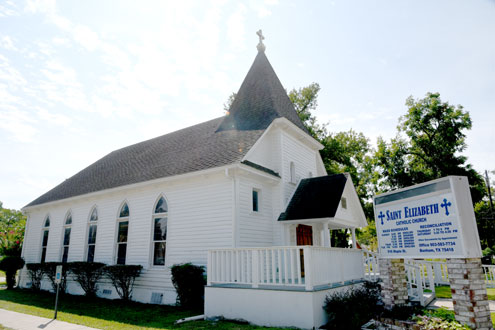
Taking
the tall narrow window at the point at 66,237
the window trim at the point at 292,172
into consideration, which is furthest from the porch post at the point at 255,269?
the tall narrow window at the point at 66,237

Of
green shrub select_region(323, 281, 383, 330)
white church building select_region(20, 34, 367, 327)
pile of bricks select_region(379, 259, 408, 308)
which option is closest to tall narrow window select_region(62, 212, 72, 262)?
white church building select_region(20, 34, 367, 327)

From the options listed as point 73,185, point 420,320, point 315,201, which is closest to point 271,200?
point 315,201

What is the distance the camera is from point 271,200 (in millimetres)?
13375

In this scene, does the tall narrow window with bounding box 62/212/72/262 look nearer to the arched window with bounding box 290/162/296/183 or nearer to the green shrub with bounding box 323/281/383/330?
the arched window with bounding box 290/162/296/183

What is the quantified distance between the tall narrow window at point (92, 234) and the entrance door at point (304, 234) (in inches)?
419

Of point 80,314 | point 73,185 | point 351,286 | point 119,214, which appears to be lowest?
point 80,314

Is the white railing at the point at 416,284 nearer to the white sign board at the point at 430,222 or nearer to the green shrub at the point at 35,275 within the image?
the white sign board at the point at 430,222

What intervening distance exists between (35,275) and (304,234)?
16.0 metres

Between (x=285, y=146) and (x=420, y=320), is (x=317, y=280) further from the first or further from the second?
(x=285, y=146)

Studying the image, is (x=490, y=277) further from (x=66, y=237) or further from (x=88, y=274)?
(x=66, y=237)

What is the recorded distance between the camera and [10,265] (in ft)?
62.8

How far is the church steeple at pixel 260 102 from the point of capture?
15.1 meters

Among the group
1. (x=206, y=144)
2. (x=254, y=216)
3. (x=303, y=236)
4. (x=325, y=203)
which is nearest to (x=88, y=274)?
Answer: (x=206, y=144)

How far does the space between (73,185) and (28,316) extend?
11472 mm
